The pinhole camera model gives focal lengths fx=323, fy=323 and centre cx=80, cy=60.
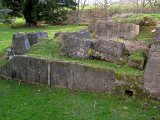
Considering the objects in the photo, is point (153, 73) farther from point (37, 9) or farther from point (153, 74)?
point (37, 9)

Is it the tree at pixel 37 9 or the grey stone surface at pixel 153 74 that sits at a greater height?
the tree at pixel 37 9

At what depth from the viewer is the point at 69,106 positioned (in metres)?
9.13

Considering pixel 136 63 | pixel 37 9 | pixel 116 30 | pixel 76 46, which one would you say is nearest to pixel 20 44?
pixel 76 46

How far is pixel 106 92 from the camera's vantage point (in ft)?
32.2

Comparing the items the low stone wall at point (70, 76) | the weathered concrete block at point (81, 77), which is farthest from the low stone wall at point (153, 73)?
the weathered concrete block at point (81, 77)

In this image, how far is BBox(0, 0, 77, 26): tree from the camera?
1131 inches

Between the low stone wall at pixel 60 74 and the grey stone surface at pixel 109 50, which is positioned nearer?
the low stone wall at pixel 60 74

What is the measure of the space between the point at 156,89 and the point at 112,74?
4.46 feet

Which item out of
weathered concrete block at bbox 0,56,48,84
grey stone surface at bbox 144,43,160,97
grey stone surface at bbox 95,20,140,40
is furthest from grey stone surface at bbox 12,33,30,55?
grey stone surface at bbox 144,43,160,97

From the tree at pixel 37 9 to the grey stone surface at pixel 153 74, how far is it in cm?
1942

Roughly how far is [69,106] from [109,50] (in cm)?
242

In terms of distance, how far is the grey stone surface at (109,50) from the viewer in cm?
1035

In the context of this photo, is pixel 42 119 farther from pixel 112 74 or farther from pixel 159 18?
pixel 159 18

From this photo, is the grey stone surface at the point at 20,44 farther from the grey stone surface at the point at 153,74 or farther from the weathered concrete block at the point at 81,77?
the grey stone surface at the point at 153,74
